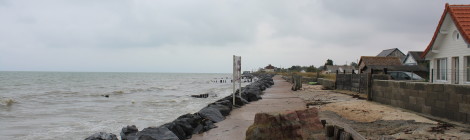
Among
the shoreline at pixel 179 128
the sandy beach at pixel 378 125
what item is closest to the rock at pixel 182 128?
the shoreline at pixel 179 128

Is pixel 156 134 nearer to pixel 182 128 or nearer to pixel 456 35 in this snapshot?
pixel 182 128

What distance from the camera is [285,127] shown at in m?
5.91

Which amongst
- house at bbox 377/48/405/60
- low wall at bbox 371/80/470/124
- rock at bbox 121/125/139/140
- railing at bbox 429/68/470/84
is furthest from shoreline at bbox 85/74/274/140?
house at bbox 377/48/405/60

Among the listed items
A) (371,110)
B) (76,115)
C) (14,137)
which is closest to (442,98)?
(371,110)

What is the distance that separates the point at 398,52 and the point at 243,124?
5008cm

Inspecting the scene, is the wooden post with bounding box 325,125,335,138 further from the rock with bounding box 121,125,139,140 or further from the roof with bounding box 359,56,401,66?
the roof with bounding box 359,56,401,66

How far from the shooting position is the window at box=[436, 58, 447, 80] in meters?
13.8

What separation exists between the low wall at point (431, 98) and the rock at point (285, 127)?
3.49 metres

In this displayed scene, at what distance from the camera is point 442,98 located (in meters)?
8.10

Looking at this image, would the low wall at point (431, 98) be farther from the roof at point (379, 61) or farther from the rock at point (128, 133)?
the roof at point (379, 61)

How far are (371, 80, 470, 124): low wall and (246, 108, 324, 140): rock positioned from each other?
3487 millimetres

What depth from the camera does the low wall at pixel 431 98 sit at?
7.39 metres

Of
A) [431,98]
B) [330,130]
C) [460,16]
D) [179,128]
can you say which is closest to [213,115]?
[179,128]

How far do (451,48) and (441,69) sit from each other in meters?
1.17
